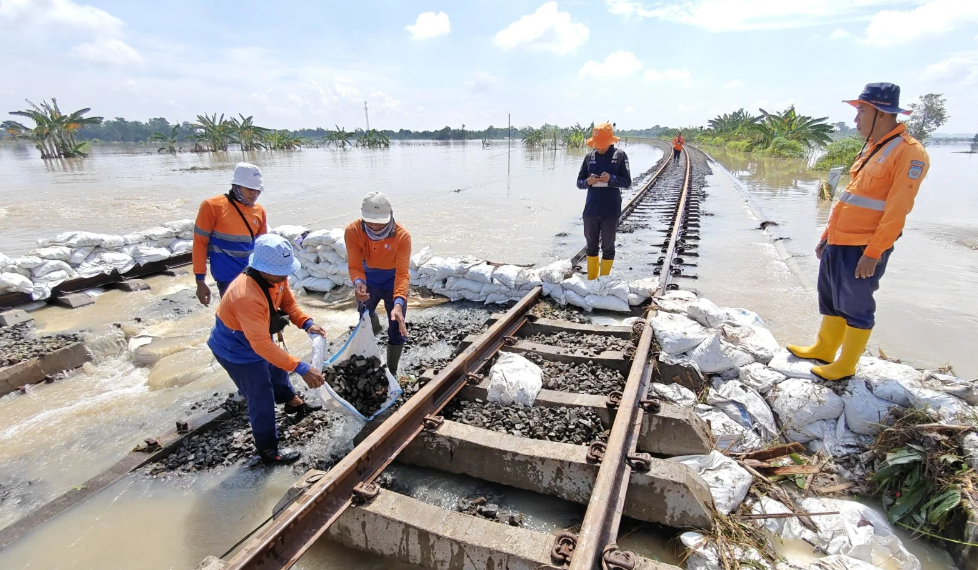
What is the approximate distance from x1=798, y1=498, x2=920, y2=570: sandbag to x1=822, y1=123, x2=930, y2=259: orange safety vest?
1.42 meters

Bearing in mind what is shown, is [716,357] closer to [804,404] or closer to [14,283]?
[804,404]

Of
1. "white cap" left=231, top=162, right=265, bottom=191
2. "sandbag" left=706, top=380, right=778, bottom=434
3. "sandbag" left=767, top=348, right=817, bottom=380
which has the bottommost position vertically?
"sandbag" left=706, top=380, right=778, bottom=434

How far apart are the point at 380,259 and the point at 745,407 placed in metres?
2.63

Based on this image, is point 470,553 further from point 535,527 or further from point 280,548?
point 280,548

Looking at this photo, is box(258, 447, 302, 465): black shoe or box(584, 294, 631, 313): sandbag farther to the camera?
box(584, 294, 631, 313): sandbag

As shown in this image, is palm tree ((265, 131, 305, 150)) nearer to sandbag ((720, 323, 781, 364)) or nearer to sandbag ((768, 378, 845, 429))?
sandbag ((720, 323, 781, 364))

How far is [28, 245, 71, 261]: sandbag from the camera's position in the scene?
18.4 ft

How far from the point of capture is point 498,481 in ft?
8.10

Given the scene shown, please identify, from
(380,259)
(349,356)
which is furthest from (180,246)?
(349,356)

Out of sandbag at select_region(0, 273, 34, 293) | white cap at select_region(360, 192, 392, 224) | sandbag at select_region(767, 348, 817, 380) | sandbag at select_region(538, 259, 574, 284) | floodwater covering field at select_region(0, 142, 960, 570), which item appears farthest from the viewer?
sandbag at select_region(0, 273, 34, 293)

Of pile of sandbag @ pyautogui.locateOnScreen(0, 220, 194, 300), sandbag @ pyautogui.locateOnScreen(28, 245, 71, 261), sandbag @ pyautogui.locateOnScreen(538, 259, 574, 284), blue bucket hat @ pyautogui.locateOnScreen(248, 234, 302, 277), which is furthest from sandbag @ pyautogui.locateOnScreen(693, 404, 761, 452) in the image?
sandbag @ pyautogui.locateOnScreen(28, 245, 71, 261)

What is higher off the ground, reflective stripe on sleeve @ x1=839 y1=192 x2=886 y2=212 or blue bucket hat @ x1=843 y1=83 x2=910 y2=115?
blue bucket hat @ x1=843 y1=83 x2=910 y2=115

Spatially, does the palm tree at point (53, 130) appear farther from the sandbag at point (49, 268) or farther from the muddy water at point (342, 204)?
the sandbag at point (49, 268)

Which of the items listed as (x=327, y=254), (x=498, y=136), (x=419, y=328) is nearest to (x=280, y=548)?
(x=419, y=328)
